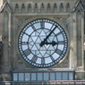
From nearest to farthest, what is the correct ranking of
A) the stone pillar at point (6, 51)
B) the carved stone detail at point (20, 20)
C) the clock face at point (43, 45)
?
the stone pillar at point (6, 51), the clock face at point (43, 45), the carved stone detail at point (20, 20)

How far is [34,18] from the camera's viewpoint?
40.4 metres

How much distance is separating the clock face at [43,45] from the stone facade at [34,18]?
31cm

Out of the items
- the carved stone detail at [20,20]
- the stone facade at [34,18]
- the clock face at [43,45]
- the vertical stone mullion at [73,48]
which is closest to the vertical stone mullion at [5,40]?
the stone facade at [34,18]

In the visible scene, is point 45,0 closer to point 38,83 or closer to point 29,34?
point 29,34

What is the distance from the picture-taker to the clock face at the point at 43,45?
40.3 meters

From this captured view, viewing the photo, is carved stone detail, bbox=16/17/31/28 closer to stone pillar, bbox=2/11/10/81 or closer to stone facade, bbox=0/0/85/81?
stone facade, bbox=0/0/85/81

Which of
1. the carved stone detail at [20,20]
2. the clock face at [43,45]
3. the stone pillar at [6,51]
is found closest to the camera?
the stone pillar at [6,51]

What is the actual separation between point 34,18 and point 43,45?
1.73m

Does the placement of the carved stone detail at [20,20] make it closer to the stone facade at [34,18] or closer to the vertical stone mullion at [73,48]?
the stone facade at [34,18]

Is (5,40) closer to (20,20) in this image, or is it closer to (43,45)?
(20,20)

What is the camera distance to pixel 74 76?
130ft

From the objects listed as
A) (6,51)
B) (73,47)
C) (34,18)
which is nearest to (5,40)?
(6,51)

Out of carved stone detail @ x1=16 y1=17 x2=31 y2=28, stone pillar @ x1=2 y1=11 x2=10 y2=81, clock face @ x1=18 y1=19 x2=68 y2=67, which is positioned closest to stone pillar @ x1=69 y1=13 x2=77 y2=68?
clock face @ x1=18 y1=19 x2=68 y2=67

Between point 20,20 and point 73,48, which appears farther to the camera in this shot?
point 20,20
